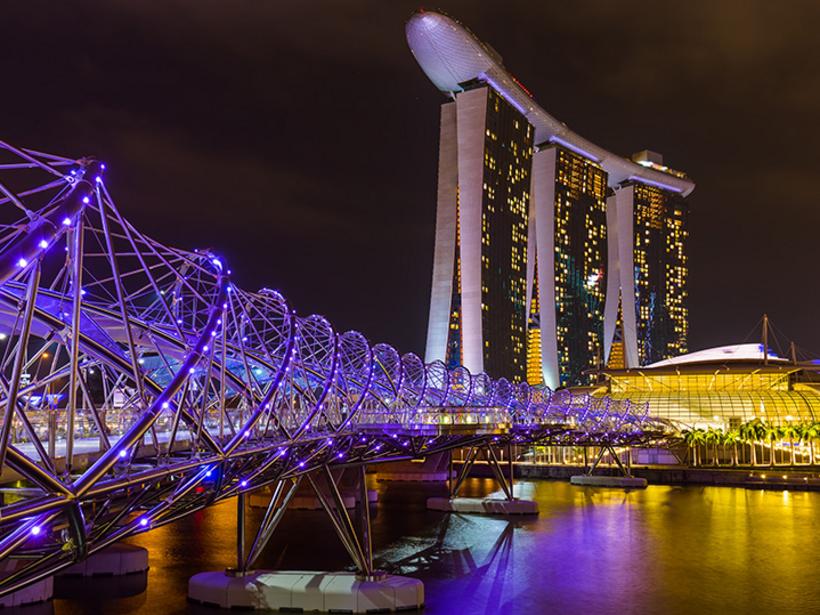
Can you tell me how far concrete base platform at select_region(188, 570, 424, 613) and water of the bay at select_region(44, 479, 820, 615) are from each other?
0.86m

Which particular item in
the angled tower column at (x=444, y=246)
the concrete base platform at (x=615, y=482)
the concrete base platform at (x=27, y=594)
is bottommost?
the concrete base platform at (x=27, y=594)

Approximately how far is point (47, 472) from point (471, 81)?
129m

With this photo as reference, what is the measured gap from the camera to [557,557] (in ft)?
149

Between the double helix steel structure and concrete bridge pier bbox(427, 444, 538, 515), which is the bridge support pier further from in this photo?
the double helix steel structure

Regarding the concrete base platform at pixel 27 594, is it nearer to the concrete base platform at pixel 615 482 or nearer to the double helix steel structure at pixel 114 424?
the double helix steel structure at pixel 114 424

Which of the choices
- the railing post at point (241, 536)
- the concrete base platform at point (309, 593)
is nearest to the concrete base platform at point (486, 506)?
the concrete base platform at point (309, 593)

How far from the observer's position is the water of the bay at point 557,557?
3503cm

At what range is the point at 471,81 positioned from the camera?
5354 inches

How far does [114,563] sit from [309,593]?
11.0m

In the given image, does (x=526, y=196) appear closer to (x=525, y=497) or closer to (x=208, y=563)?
(x=525, y=497)

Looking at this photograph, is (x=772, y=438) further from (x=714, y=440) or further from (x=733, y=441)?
(x=714, y=440)

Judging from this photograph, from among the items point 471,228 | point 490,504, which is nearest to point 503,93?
point 471,228

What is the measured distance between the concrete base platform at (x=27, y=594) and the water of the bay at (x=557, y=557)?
19.3 inches

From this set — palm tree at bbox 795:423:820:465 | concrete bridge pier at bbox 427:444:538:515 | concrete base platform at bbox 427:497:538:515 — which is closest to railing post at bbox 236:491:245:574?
concrete bridge pier at bbox 427:444:538:515
